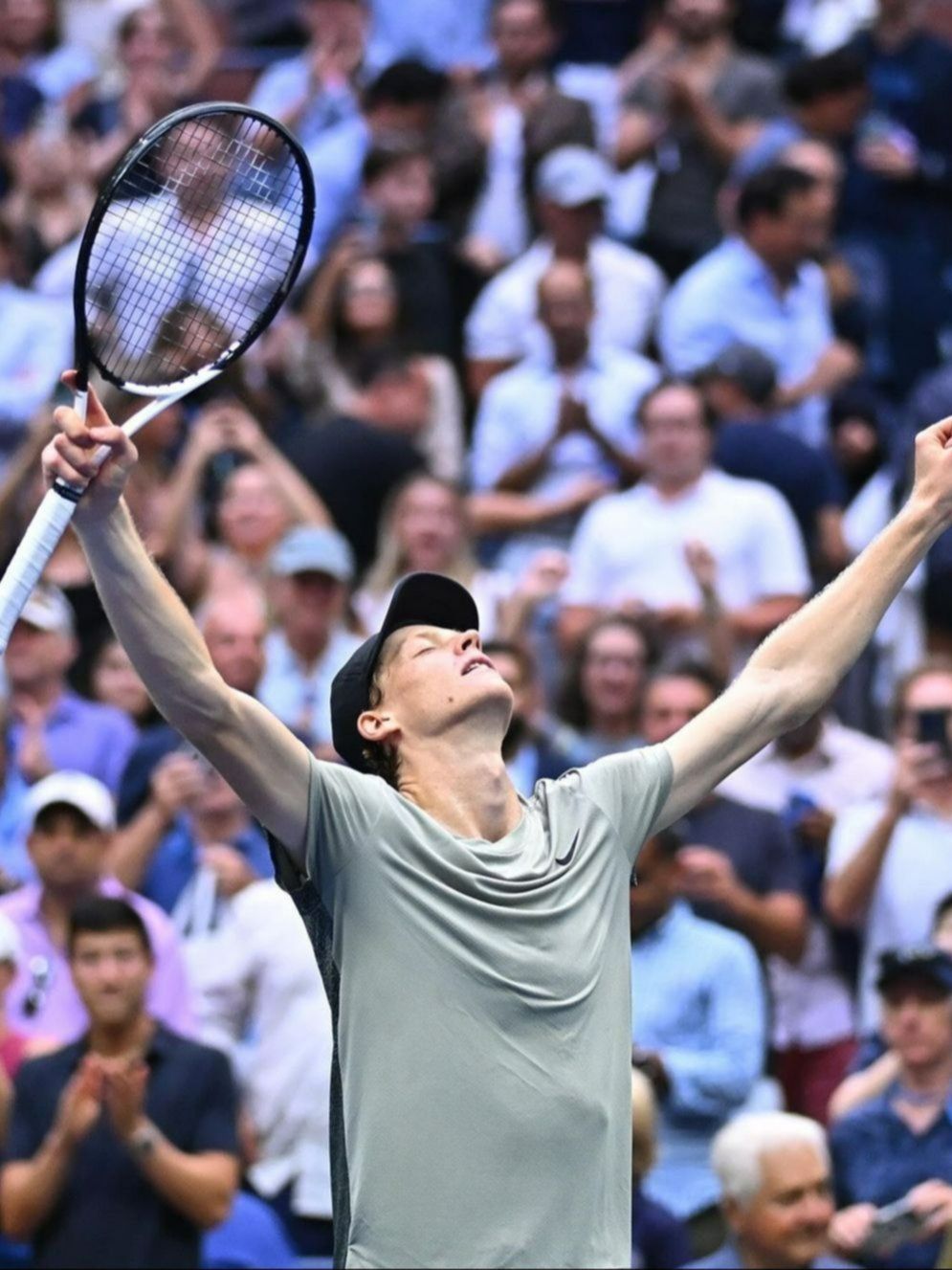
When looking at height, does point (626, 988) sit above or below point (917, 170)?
above

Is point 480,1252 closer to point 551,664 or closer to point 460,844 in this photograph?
point 460,844

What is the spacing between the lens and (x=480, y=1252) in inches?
169

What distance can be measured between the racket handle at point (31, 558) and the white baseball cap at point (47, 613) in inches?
190

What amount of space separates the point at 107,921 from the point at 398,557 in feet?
10.3

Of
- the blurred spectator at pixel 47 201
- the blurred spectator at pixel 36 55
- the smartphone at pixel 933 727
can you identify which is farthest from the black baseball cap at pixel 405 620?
the blurred spectator at pixel 36 55

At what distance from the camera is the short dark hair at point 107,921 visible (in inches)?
289

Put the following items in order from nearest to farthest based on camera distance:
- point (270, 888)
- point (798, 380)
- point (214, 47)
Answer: point (270, 888) → point (798, 380) → point (214, 47)

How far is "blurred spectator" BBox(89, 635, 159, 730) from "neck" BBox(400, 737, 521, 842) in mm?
5106

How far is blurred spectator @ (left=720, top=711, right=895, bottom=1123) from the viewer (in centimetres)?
873

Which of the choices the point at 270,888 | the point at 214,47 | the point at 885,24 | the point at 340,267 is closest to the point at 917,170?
the point at 885,24

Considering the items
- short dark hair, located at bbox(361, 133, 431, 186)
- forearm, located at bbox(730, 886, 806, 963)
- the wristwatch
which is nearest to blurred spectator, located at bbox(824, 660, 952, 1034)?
forearm, located at bbox(730, 886, 806, 963)

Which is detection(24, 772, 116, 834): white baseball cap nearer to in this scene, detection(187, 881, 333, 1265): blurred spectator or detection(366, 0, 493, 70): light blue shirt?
detection(187, 881, 333, 1265): blurred spectator

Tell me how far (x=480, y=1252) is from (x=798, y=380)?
776 centimetres

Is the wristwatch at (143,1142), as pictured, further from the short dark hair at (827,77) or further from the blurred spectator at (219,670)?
the short dark hair at (827,77)
